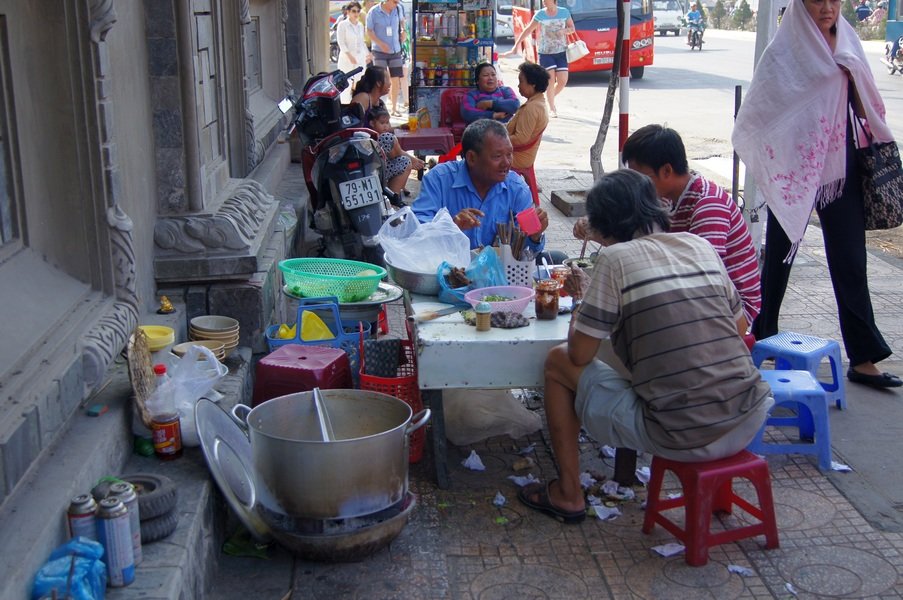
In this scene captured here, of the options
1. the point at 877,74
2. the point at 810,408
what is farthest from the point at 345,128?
the point at 877,74

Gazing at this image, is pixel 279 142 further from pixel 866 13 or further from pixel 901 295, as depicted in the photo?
pixel 866 13

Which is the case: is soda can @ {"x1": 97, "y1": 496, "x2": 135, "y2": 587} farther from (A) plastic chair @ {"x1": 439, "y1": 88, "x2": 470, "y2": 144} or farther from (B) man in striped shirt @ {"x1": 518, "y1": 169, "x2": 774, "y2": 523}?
(A) plastic chair @ {"x1": 439, "y1": 88, "x2": 470, "y2": 144}

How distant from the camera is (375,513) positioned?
324 centimetres

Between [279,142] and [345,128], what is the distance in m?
1.49

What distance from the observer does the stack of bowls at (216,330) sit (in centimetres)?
402

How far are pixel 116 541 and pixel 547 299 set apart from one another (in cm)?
181

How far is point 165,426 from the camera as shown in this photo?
322 cm

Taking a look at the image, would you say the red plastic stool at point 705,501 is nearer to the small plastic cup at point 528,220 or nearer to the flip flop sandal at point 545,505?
the flip flop sandal at point 545,505

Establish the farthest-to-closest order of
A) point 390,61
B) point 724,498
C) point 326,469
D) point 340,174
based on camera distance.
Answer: point 390,61 → point 340,174 → point 724,498 → point 326,469

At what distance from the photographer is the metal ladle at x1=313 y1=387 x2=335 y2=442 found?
3354mm

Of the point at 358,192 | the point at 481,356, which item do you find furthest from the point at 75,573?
the point at 358,192

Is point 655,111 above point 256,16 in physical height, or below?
below

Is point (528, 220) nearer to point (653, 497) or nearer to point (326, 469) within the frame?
point (653, 497)

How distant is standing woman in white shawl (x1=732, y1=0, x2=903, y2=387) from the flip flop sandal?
198cm
